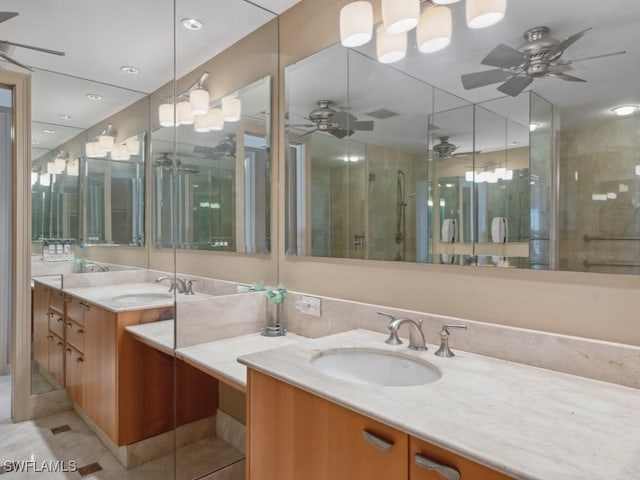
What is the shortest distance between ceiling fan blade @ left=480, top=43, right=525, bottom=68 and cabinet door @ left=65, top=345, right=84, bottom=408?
8.69 feet

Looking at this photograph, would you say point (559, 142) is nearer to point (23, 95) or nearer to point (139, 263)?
point (139, 263)

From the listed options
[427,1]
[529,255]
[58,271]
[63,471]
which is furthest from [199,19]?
[63,471]

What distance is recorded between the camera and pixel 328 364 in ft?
4.62

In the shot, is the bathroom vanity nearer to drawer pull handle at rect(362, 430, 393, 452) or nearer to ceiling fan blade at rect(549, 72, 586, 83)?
drawer pull handle at rect(362, 430, 393, 452)

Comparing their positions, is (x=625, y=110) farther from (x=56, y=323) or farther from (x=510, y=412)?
(x=56, y=323)

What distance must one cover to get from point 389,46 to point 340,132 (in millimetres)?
447

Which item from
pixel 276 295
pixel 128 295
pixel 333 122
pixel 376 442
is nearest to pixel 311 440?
pixel 376 442

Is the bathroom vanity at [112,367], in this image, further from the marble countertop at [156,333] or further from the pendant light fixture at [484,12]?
the pendant light fixture at [484,12]

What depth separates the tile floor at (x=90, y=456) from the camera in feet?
6.67

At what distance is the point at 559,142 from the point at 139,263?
2.27 m

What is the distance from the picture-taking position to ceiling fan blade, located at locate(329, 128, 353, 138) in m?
1.88

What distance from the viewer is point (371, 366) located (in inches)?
56.9

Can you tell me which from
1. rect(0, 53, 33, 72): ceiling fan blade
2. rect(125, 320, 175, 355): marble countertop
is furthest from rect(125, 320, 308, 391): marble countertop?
rect(0, 53, 33, 72): ceiling fan blade

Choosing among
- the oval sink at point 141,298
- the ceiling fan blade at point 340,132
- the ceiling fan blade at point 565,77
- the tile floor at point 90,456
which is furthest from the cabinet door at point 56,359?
the ceiling fan blade at point 565,77
